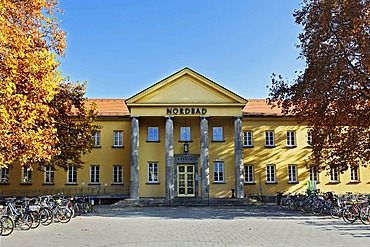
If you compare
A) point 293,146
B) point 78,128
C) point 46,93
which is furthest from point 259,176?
point 46,93

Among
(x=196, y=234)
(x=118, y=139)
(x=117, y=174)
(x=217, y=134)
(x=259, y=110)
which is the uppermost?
(x=259, y=110)

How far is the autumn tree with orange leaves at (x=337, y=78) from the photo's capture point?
19422 mm

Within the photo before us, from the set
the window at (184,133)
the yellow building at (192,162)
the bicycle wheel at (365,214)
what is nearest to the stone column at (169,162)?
the yellow building at (192,162)

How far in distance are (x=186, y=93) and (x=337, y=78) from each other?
13141 mm

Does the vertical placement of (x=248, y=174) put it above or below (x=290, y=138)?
below

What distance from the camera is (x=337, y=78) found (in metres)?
20.0

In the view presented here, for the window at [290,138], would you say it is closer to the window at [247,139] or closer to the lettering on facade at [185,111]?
the window at [247,139]

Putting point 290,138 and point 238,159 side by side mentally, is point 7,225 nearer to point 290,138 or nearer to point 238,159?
point 238,159

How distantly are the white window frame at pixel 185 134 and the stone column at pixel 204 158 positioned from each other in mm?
3000

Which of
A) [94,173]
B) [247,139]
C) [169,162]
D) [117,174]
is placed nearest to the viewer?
[169,162]

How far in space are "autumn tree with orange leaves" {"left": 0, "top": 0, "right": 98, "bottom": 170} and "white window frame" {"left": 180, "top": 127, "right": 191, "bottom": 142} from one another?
1610 centimetres

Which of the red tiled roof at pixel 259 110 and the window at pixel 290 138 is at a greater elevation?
the red tiled roof at pixel 259 110

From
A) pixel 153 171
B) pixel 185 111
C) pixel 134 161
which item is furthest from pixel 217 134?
pixel 134 161

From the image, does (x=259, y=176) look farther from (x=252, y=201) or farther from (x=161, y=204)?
(x=161, y=204)
